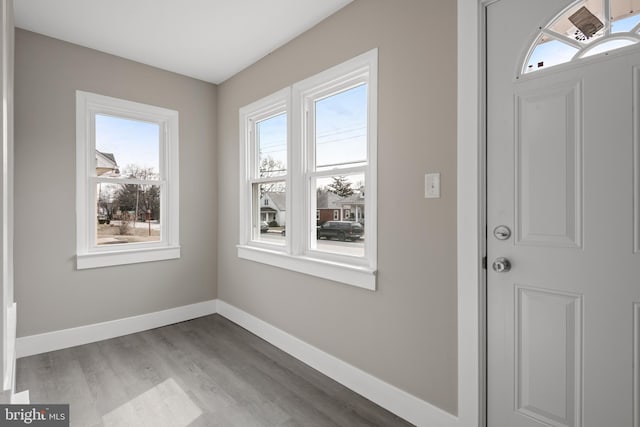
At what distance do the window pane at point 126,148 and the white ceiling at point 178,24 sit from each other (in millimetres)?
652

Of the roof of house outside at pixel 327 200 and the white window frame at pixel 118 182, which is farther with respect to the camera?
the white window frame at pixel 118 182

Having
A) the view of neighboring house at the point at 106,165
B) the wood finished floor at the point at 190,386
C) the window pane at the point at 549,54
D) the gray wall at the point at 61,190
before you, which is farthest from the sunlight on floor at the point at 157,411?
the window pane at the point at 549,54

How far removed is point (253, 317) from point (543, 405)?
2.50 meters

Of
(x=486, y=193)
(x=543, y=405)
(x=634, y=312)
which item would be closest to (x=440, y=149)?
(x=486, y=193)

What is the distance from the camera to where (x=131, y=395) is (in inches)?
89.3

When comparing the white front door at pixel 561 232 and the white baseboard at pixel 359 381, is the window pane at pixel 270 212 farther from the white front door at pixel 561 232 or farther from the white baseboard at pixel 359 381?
the white front door at pixel 561 232

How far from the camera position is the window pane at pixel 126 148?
10.6ft

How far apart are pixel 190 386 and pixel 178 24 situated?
2.74 meters

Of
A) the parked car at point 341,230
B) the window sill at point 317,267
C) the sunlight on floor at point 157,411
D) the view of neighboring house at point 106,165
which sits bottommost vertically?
the sunlight on floor at point 157,411

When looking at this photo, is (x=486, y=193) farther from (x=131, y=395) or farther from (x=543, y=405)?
(x=131, y=395)

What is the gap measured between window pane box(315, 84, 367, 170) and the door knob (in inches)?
43.3

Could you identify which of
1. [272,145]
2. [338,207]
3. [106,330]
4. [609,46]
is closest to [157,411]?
[106,330]

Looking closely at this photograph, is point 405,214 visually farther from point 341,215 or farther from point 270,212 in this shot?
point 270,212

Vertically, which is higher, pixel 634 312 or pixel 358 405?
pixel 634 312
